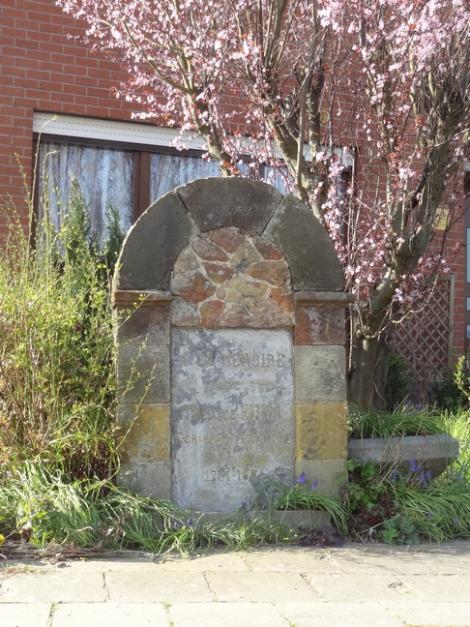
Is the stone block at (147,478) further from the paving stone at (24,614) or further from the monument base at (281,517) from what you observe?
the paving stone at (24,614)

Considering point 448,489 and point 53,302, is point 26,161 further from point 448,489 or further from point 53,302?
point 448,489

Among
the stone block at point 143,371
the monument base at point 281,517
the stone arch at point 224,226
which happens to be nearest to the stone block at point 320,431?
the monument base at point 281,517

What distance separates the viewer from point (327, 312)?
16.9 feet

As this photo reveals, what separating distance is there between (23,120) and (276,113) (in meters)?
2.72

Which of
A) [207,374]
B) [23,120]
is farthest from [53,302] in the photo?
[23,120]

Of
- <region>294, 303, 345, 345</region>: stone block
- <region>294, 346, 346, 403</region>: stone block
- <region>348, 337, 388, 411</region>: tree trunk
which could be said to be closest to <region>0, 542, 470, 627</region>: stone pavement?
<region>294, 346, 346, 403</region>: stone block

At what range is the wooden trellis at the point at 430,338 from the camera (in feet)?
29.8

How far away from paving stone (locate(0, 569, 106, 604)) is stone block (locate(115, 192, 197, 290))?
1.71m

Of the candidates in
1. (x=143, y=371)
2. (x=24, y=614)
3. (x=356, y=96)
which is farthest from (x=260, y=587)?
(x=356, y=96)

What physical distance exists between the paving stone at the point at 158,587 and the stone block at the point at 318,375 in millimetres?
1453

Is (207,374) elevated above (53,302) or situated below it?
below

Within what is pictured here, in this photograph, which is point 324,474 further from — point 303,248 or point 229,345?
point 303,248

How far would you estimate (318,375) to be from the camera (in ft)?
16.8

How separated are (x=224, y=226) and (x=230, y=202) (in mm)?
153
